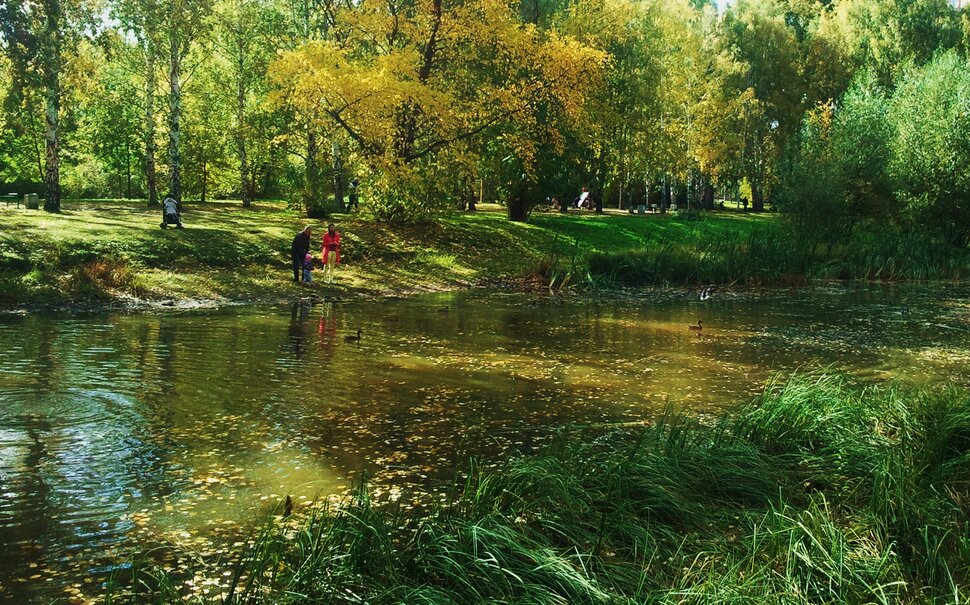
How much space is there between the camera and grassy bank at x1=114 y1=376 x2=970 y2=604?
5.20m

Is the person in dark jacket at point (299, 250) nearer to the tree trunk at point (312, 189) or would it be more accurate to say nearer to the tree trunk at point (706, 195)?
the tree trunk at point (312, 189)

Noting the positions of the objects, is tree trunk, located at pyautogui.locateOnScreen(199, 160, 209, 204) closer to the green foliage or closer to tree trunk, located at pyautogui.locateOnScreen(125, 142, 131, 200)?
tree trunk, located at pyautogui.locateOnScreen(125, 142, 131, 200)

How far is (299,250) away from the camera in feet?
81.7

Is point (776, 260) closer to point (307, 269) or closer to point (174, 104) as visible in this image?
point (307, 269)

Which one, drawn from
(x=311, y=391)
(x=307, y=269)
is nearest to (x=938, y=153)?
(x=307, y=269)

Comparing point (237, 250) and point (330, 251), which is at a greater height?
point (330, 251)

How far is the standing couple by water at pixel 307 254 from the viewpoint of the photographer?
24.8 m

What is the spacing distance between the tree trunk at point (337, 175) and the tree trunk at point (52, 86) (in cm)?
1078

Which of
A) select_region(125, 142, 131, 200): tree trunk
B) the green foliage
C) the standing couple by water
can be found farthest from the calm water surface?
select_region(125, 142, 131, 200): tree trunk

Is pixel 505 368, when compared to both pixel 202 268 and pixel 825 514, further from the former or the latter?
pixel 202 268

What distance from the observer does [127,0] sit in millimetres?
27156

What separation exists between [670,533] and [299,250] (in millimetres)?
20206

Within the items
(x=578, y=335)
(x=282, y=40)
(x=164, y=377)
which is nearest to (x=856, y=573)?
(x=164, y=377)

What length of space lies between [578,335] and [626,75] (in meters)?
29.5
